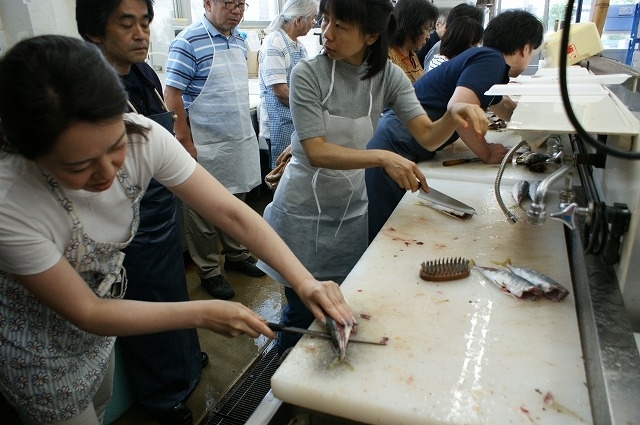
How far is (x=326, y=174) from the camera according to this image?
1562mm

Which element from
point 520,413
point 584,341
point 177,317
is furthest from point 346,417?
point 584,341

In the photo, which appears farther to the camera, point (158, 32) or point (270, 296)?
point (158, 32)

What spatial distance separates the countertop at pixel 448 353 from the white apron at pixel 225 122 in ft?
5.40

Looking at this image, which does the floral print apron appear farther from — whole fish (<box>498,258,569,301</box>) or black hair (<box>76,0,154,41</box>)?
whole fish (<box>498,258,569,301</box>)

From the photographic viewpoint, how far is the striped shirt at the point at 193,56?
2393 millimetres

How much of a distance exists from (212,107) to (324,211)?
128 cm

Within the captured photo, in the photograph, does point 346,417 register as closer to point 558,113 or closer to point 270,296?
point 558,113

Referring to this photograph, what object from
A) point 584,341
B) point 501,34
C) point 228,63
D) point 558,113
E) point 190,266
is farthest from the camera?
point 190,266

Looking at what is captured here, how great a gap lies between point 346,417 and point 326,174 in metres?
0.95

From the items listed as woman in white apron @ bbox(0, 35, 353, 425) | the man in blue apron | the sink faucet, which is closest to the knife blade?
the sink faucet

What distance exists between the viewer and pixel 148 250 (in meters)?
1.55

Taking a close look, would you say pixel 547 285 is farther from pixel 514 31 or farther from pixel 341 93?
pixel 514 31

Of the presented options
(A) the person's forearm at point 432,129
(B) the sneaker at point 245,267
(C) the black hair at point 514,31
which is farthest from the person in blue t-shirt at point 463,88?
(B) the sneaker at point 245,267

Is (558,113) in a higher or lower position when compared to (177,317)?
higher
